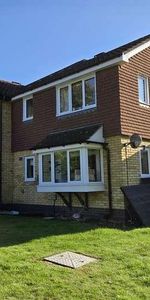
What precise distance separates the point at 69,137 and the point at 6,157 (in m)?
5.25

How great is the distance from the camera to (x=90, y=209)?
47.1 ft

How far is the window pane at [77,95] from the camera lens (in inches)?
609

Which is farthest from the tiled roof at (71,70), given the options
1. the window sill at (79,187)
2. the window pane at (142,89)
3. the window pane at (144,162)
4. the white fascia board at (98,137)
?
the window sill at (79,187)

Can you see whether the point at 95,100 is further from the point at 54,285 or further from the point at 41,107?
the point at 54,285

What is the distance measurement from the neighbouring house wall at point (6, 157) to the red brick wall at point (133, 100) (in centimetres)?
732

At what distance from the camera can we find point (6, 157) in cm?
1869

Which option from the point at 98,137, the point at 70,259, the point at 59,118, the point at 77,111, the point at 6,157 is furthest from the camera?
the point at 6,157

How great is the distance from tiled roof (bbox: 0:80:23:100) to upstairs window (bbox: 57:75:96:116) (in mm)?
3148

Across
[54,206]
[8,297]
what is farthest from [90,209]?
[8,297]

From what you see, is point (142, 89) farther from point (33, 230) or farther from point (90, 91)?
point (33, 230)

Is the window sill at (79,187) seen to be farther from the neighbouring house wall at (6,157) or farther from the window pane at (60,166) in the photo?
the neighbouring house wall at (6,157)

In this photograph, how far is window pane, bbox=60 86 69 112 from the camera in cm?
1614

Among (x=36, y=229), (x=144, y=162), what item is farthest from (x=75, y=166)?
(x=36, y=229)

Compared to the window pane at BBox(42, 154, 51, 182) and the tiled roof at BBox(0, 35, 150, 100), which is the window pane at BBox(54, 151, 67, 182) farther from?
the tiled roof at BBox(0, 35, 150, 100)
